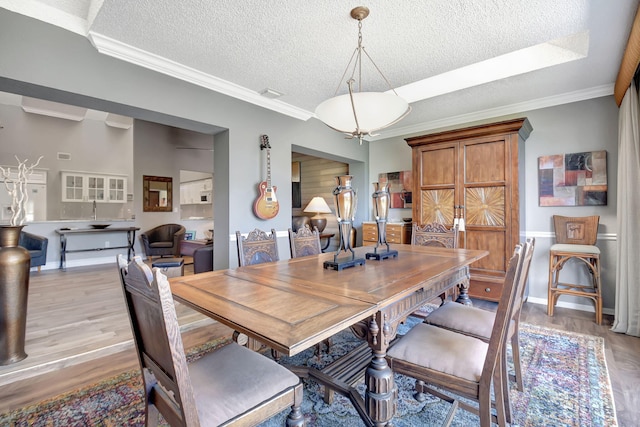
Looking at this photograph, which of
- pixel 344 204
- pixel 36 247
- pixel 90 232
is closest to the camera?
pixel 344 204

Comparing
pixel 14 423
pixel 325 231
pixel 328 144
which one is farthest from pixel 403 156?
pixel 14 423

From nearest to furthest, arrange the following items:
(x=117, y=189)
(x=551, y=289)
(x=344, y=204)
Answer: (x=344, y=204) < (x=551, y=289) < (x=117, y=189)

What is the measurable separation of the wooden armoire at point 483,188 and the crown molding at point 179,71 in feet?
6.91

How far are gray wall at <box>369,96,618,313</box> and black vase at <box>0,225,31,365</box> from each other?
493 cm

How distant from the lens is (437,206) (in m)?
3.91

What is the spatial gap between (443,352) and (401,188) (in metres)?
3.84

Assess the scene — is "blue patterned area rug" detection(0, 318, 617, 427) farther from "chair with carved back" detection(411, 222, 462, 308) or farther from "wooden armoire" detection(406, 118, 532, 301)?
"wooden armoire" detection(406, 118, 532, 301)

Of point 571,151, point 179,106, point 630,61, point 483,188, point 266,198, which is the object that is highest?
point 630,61

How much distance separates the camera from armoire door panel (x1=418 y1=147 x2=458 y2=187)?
12.4ft

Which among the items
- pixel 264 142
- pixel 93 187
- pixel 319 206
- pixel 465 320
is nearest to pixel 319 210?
pixel 319 206

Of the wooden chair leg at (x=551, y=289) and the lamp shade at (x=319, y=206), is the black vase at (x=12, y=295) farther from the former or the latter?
the wooden chair leg at (x=551, y=289)

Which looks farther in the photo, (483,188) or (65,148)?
(65,148)

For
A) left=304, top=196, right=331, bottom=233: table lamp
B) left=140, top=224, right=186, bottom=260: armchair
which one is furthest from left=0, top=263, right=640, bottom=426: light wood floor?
left=304, top=196, right=331, bottom=233: table lamp

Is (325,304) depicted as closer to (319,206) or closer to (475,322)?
(475,322)
